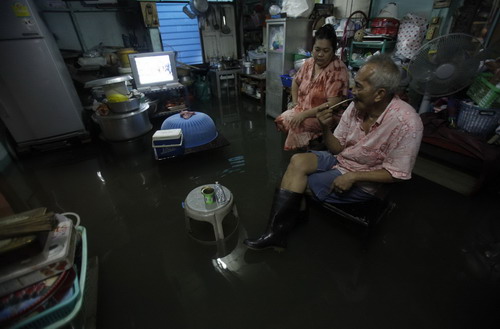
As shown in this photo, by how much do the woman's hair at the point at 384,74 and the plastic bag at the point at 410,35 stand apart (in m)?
1.69

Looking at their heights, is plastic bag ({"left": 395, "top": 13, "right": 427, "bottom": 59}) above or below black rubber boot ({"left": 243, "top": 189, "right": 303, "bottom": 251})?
above

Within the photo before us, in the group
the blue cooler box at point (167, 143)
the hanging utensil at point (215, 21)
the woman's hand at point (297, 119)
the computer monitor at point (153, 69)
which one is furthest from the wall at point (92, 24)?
the woman's hand at point (297, 119)

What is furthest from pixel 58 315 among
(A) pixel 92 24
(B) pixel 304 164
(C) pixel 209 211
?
(A) pixel 92 24

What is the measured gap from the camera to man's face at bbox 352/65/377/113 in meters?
1.22

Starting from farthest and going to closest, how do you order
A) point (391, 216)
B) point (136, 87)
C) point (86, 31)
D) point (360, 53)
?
point (86, 31), point (136, 87), point (360, 53), point (391, 216)

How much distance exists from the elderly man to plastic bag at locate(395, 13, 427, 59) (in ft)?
5.47

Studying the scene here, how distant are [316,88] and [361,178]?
104 centimetres

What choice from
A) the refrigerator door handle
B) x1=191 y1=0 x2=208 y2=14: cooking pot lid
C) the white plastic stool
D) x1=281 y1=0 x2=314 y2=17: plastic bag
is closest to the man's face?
the white plastic stool

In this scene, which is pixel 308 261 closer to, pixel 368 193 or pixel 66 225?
pixel 368 193

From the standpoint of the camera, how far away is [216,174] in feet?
8.49

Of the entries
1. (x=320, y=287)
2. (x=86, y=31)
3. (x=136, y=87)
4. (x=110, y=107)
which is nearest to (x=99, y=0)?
(x=86, y=31)

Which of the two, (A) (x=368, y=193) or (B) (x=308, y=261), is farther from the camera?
(B) (x=308, y=261)

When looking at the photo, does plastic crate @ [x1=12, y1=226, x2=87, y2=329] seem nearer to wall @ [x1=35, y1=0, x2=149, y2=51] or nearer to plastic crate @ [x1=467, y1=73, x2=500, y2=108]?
plastic crate @ [x1=467, y1=73, x2=500, y2=108]

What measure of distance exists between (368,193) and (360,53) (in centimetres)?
248
